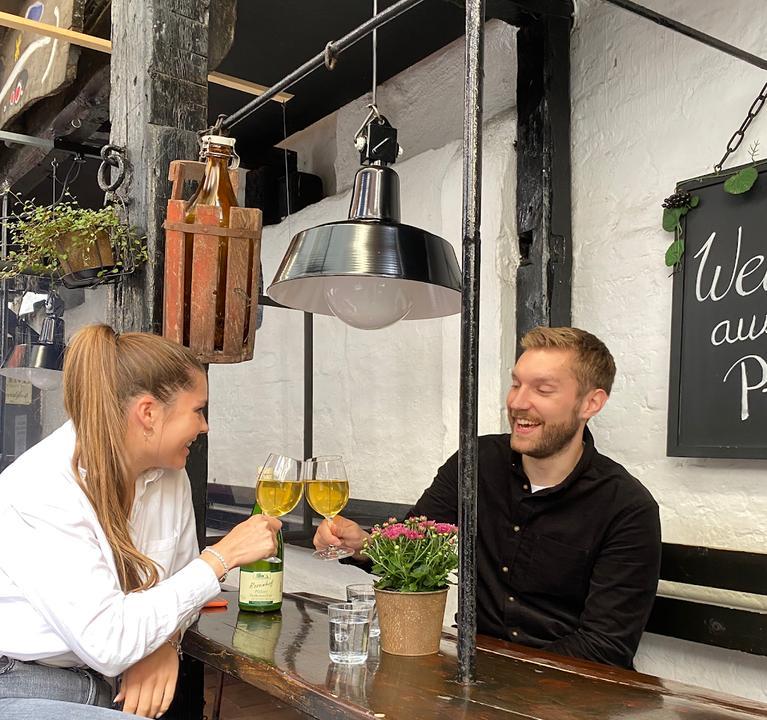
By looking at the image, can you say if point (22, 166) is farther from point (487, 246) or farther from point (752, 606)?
point (752, 606)

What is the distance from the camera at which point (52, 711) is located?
139 cm

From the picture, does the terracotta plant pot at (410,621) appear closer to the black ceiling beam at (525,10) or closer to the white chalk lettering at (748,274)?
the white chalk lettering at (748,274)

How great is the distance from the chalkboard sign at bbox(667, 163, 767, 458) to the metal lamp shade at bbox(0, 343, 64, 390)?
305 cm

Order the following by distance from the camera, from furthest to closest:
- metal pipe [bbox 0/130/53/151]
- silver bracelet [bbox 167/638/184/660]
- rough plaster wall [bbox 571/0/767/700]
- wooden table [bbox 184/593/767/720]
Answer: metal pipe [bbox 0/130/53/151]
rough plaster wall [bbox 571/0/767/700]
silver bracelet [bbox 167/638/184/660]
wooden table [bbox 184/593/767/720]

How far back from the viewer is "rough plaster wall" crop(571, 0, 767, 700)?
246cm

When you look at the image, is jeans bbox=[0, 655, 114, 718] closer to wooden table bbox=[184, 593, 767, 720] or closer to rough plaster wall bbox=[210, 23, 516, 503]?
wooden table bbox=[184, 593, 767, 720]

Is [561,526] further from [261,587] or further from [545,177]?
[545,177]

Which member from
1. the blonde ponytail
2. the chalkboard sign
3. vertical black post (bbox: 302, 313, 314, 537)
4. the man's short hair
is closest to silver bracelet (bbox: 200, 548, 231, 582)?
the blonde ponytail

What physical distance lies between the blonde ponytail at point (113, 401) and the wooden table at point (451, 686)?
0.91 feet

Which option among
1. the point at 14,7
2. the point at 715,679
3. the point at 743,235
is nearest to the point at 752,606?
the point at 715,679

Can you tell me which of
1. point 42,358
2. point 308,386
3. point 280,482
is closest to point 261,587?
point 280,482

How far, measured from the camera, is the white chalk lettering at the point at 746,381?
2.36 meters

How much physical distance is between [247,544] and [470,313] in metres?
0.68

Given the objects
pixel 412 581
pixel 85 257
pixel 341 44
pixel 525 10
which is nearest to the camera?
pixel 412 581
